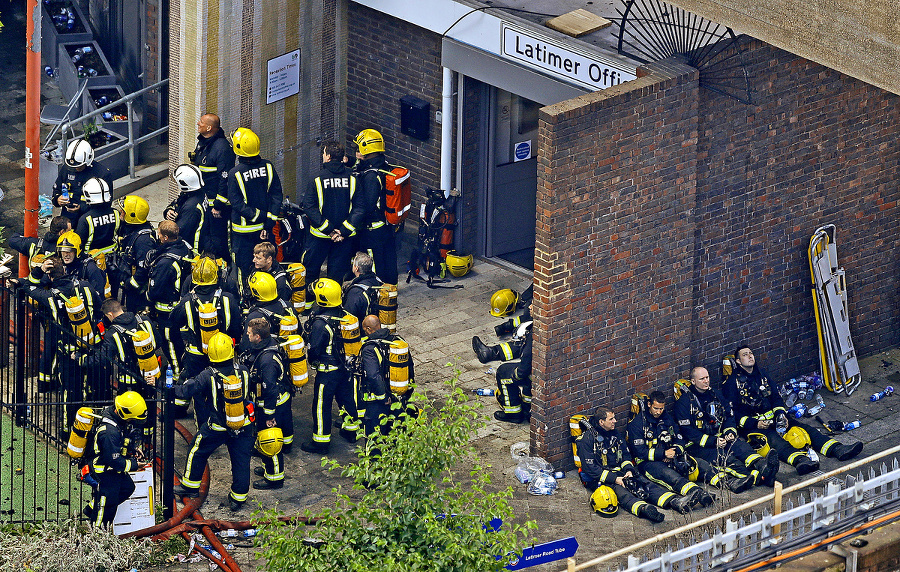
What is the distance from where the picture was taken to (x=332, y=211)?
18.1 m

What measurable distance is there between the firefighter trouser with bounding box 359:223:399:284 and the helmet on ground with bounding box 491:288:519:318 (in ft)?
3.60

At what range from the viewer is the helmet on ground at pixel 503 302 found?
18528 millimetres

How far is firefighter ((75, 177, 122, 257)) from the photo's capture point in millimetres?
17188

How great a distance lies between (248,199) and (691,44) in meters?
4.96

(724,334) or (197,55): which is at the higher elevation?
(197,55)

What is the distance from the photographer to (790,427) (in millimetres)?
16266

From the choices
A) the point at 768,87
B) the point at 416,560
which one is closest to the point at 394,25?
the point at 768,87

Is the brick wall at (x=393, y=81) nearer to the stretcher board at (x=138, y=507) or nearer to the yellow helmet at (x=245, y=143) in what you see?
the yellow helmet at (x=245, y=143)

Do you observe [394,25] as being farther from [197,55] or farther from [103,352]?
[103,352]

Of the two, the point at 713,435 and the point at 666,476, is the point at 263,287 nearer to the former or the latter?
the point at 666,476

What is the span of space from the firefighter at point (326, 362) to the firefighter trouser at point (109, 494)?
2.22 m

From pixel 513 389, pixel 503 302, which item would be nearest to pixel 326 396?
pixel 513 389

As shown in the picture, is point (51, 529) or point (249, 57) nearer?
point (51, 529)

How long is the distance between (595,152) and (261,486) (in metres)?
4.14
